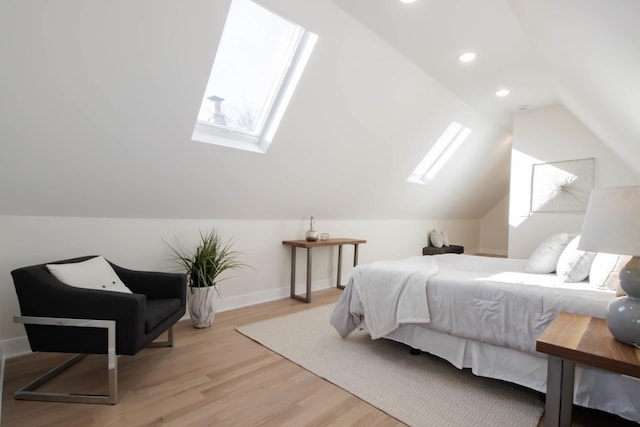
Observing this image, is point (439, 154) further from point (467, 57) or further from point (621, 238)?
point (621, 238)

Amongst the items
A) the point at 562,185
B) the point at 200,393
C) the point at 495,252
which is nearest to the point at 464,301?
the point at 200,393

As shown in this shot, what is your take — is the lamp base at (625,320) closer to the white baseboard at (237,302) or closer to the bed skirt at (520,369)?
the bed skirt at (520,369)

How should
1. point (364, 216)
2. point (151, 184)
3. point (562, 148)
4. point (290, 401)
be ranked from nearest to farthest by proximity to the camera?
point (290, 401), point (151, 184), point (562, 148), point (364, 216)

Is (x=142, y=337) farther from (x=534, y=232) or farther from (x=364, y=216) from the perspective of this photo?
(x=534, y=232)

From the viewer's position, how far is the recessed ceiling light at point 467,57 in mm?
3294

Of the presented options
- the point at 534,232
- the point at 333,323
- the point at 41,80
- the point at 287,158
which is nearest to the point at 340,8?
the point at 287,158

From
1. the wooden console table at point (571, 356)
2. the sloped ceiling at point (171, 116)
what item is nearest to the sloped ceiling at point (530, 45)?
the sloped ceiling at point (171, 116)

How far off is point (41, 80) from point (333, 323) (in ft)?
8.51

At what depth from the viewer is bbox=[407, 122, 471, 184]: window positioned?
5.28 metres

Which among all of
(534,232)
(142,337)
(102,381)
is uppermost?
(534,232)

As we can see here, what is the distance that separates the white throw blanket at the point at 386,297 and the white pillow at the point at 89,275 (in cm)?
166

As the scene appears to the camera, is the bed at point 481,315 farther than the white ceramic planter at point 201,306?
No

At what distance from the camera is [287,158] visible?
3459 millimetres

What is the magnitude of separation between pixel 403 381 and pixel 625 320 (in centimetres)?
128
